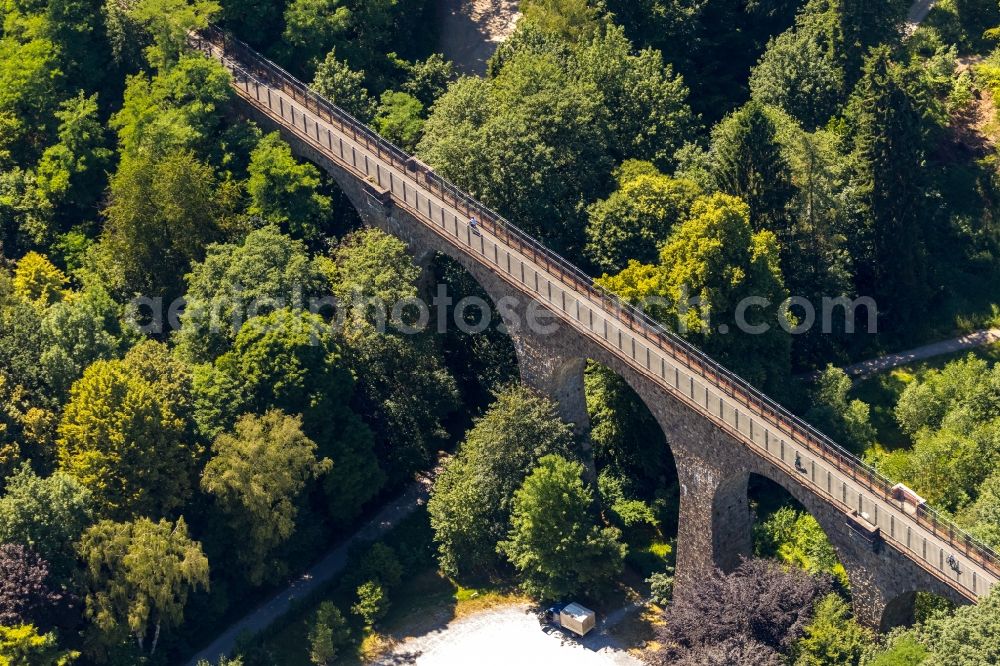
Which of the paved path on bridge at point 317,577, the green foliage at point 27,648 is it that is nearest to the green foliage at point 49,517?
the green foliage at point 27,648

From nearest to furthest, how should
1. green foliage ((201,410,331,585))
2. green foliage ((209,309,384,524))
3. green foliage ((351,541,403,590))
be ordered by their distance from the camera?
green foliage ((201,410,331,585)), green foliage ((209,309,384,524)), green foliage ((351,541,403,590))

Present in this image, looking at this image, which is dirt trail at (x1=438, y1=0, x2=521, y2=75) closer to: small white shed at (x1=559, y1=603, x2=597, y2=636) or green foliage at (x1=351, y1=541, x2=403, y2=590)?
green foliage at (x1=351, y1=541, x2=403, y2=590)

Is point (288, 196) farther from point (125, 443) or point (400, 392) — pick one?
point (125, 443)

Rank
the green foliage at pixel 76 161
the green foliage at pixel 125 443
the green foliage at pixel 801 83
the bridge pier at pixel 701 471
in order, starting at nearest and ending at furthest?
the bridge pier at pixel 701 471, the green foliage at pixel 125 443, the green foliage at pixel 76 161, the green foliage at pixel 801 83

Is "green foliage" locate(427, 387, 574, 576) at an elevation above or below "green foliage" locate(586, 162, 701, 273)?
below

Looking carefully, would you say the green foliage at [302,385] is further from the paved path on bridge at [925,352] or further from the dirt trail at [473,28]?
the paved path on bridge at [925,352]

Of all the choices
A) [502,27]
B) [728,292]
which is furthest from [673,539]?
[502,27]

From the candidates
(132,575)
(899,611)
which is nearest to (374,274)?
(132,575)

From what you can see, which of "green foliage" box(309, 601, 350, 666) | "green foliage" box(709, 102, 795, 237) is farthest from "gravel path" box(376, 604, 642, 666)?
"green foliage" box(709, 102, 795, 237)
